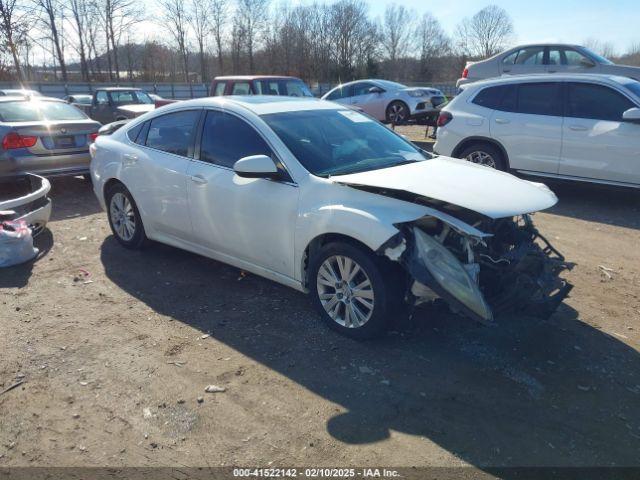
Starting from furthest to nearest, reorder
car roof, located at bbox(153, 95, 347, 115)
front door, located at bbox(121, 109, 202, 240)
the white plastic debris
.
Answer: the white plastic debris
front door, located at bbox(121, 109, 202, 240)
car roof, located at bbox(153, 95, 347, 115)

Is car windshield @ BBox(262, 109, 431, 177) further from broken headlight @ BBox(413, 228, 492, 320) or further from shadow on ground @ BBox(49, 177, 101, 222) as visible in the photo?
shadow on ground @ BBox(49, 177, 101, 222)

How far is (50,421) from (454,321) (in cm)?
293

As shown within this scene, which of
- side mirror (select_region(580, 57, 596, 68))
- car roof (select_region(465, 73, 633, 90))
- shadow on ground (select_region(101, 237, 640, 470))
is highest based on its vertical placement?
side mirror (select_region(580, 57, 596, 68))

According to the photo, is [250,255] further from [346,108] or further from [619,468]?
[619,468]

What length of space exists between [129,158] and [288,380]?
10.6 feet

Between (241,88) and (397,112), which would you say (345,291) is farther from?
(397,112)

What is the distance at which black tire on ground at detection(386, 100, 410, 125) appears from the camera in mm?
15055

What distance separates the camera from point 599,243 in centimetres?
598

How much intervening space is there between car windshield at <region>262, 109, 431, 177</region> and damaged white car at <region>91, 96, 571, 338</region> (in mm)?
15

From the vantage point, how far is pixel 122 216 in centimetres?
573

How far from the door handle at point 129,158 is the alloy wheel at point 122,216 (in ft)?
1.31

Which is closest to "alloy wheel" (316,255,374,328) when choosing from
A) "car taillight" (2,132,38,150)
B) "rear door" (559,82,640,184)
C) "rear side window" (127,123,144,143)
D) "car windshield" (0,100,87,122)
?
"rear side window" (127,123,144,143)

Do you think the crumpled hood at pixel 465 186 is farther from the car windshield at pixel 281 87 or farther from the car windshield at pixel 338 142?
the car windshield at pixel 281 87

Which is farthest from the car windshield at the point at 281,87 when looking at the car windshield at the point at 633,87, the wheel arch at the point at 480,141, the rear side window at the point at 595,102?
the car windshield at the point at 633,87
